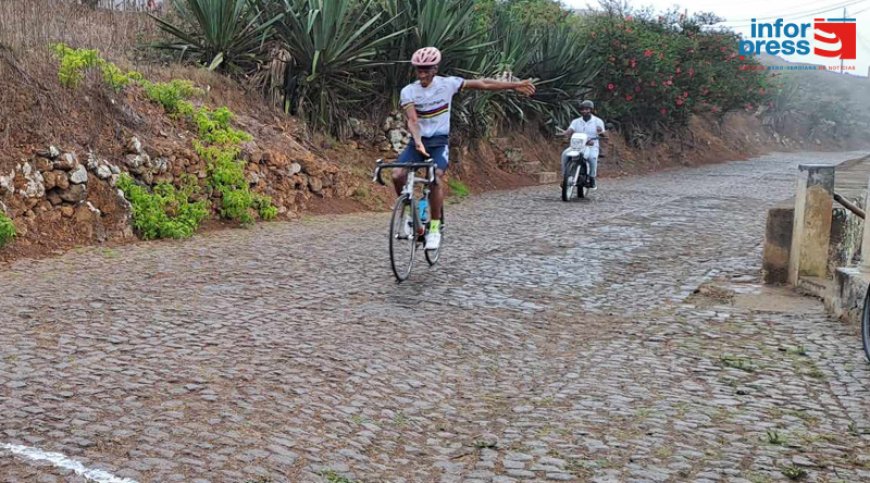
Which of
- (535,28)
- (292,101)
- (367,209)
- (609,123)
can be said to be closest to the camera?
(367,209)

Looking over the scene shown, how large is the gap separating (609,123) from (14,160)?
20824mm

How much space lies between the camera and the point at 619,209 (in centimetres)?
1538

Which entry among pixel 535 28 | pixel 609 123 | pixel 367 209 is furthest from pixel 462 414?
pixel 609 123

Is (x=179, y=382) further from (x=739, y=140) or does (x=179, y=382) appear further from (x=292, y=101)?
(x=739, y=140)

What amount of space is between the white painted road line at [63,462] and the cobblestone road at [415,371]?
40 millimetres

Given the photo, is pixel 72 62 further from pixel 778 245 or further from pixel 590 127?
pixel 590 127

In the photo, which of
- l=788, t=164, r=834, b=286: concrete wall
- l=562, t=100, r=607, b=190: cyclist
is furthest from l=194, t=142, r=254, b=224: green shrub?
l=562, t=100, r=607, b=190: cyclist

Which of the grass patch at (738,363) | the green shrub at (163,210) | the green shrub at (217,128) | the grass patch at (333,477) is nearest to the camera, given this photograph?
the grass patch at (333,477)

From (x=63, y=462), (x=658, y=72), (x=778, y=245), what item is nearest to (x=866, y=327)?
(x=778, y=245)

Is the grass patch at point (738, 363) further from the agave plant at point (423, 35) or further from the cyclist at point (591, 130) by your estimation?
the cyclist at point (591, 130)

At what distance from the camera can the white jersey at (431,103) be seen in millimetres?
8562

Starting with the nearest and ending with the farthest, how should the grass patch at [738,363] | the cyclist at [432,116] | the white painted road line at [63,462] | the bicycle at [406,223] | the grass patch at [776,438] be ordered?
the white painted road line at [63,462]
the grass patch at [776,438]
the grass patch at [738,363]
the bicycle at [406,223]
the cyclist at [432,116]

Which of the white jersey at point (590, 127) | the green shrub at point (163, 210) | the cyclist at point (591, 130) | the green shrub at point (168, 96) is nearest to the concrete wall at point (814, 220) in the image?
the green shrub at point (163, 210)

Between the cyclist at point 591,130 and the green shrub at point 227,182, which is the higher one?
the cyclist at point 591,130
